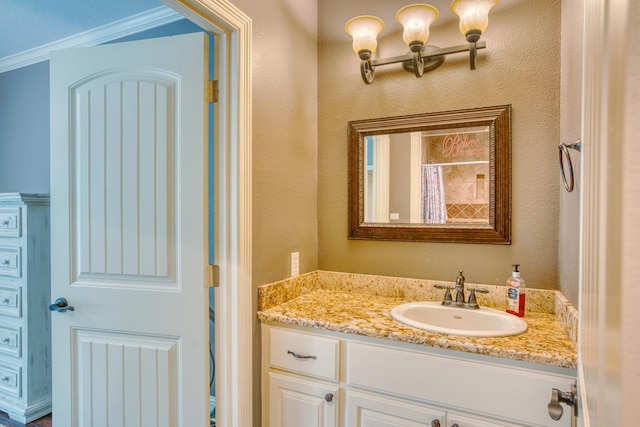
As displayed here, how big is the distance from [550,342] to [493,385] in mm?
245

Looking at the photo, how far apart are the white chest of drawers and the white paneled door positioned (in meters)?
0.97

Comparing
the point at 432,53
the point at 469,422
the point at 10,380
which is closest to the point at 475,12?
the point at 432,53

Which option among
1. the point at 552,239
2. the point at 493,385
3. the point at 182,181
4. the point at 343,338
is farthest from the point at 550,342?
the point at 182,181

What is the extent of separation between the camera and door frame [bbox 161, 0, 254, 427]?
1.39 meters

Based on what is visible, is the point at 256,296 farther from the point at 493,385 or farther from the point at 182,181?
the point at 493,385

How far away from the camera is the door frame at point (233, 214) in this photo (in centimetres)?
139

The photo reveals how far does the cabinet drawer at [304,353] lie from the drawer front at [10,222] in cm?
194

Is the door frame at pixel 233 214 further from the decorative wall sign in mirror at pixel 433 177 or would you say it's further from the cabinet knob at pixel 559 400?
the cabinet knob at pixel 559 400

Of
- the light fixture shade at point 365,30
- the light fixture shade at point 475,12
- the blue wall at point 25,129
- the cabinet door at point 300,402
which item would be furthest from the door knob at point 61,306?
the light fixture shade at point 475,12

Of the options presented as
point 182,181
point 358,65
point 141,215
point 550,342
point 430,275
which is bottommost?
point 550,342

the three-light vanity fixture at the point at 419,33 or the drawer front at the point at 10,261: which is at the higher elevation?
the three-light vanity fixture at the point at 419,33

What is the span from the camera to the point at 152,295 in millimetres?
1462

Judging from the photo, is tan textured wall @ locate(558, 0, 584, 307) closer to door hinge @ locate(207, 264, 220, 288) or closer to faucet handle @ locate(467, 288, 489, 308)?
faucet handle @ locate(467, 288, 489, 308)

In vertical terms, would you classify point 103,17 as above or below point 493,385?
above
